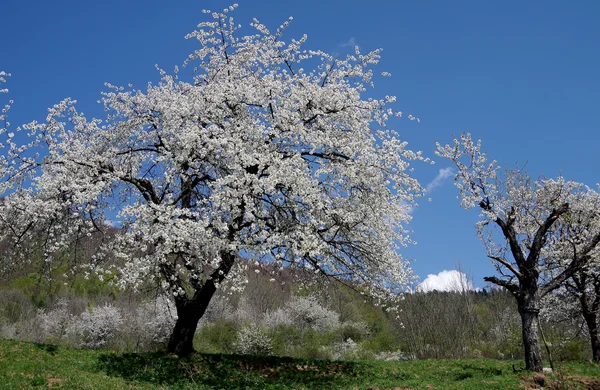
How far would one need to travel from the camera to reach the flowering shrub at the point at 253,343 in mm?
37500

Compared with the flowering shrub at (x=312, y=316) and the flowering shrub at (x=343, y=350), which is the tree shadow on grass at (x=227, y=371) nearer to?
the flowering shrub at (x=343, y=350)

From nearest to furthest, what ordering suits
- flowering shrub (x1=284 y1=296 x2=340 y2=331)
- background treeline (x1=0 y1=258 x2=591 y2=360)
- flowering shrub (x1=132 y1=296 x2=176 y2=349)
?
background treeline (x1=0 y1=258 x2=591 y2=360) < flowering shrub (x1=132 y1=296 x2=176 y2=349) < flowering shrub (x1=284 y1=296 x2=340 y2=331)

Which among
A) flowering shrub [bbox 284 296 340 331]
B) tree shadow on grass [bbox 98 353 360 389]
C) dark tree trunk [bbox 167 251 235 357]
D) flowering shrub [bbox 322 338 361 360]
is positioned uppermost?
flowering shrub [bbox 284 296 340 331]

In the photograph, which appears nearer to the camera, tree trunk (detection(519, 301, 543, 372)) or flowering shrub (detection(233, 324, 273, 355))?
tree trunk (detection(519, 301, 543, 372))

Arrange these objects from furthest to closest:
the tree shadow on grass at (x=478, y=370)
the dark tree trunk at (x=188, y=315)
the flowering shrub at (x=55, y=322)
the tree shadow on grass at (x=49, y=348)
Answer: the flowering shrub at (x=55, y=322) < the tree shadow on grass at (x=478, y=370) < the dark tree trunk at (x=188, y=315) < the tree shadow on grass at (x=49, y=348)

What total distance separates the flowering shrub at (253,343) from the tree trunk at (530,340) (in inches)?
925

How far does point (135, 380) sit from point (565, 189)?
21.1 m

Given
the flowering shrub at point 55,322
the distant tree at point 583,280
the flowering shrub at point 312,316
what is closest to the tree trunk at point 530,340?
the distant tree at point 583,280

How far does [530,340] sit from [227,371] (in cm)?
1099

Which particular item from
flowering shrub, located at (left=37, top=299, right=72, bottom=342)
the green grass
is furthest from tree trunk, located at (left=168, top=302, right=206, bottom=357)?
flowering shrub, located at (left=37, top=299, right=72, bottom=342)

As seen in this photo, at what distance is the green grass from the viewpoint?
12602mm

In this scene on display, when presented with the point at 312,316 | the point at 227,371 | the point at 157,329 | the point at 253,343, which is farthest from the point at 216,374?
the point at 312,316

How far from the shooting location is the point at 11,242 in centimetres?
1842

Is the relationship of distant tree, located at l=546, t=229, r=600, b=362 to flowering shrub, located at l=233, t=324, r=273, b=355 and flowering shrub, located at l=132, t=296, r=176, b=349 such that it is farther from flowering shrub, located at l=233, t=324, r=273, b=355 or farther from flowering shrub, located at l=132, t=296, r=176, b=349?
flowering shrub, located at l=132, t=296, r=176, b=349
